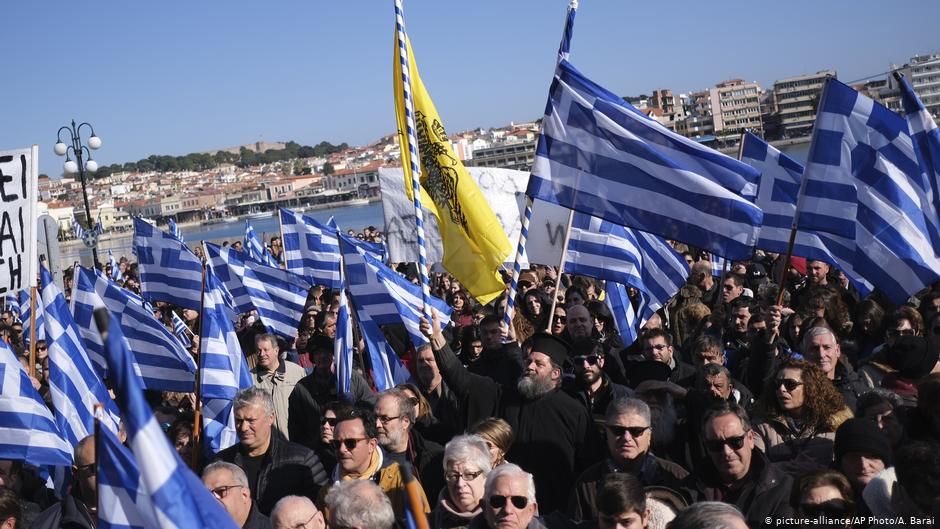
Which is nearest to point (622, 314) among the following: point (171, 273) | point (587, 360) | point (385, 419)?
point (587, 360)

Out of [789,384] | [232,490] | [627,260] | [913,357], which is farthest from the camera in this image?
[627,260]

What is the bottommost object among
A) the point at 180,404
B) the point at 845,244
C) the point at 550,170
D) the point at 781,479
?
the point at 180,404

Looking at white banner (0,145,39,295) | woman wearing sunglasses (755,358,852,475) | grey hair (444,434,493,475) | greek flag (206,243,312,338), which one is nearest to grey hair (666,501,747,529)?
grey hair (444,434,493,475)

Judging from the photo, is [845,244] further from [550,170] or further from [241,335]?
[241,335]

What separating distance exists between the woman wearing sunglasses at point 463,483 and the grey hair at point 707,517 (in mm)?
1148

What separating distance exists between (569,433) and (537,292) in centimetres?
440

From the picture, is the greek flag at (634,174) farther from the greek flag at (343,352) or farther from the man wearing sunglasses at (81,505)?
the man wearing sunglasses at (81,505)

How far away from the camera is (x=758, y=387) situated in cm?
696

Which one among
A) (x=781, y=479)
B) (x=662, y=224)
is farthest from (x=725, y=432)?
(x=662, y=224)

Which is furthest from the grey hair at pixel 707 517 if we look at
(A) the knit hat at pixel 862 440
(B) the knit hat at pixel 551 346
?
(B) the knit hat at pixel 551 346

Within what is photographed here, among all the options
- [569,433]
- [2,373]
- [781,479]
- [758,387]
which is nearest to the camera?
[781,479]

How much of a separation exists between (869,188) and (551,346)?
238 cm

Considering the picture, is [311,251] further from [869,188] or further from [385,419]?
[385,419]

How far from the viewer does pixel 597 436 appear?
225 inches
